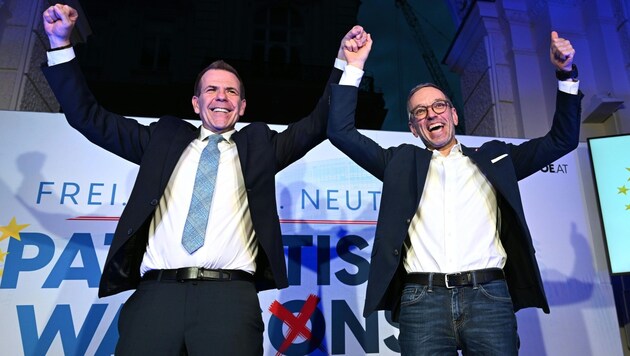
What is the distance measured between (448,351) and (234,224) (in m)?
0.85

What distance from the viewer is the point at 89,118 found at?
73.0 inches

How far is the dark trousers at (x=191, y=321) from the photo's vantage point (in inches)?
Answer: 58.9

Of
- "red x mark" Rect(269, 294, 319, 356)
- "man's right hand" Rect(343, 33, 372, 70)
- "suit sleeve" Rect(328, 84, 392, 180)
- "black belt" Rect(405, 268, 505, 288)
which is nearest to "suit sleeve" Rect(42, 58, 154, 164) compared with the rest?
"suit sleeve" Rect(328, 84, 392, 180)

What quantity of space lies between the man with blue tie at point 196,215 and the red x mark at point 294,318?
1.24 m

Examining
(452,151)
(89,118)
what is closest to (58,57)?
(89,118)

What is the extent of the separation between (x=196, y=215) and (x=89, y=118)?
23.5 inches

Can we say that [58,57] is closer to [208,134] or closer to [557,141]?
[208,134]

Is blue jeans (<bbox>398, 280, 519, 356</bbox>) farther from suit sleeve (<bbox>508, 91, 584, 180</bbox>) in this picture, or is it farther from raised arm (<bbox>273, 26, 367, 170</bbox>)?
raised arm (<bbox>273, 26, 367, 170</bbox>)

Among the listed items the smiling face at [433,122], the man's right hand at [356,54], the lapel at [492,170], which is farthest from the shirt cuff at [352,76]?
the lapel at [492,170]

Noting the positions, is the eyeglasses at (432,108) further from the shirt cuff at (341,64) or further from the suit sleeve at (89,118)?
the suit sleeve at (89,118)

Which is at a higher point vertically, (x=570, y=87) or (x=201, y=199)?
(x=570, y=87)

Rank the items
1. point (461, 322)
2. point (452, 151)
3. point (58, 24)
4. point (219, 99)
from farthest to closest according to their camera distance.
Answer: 1. point (452, 151)
2. point (219, 99)
3. point (58, 24)
4. point (461, 322)

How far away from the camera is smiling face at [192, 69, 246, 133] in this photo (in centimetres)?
190

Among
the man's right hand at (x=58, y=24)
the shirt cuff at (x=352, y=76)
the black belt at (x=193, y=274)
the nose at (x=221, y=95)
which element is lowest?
the black belt at (x=193, y=274)
